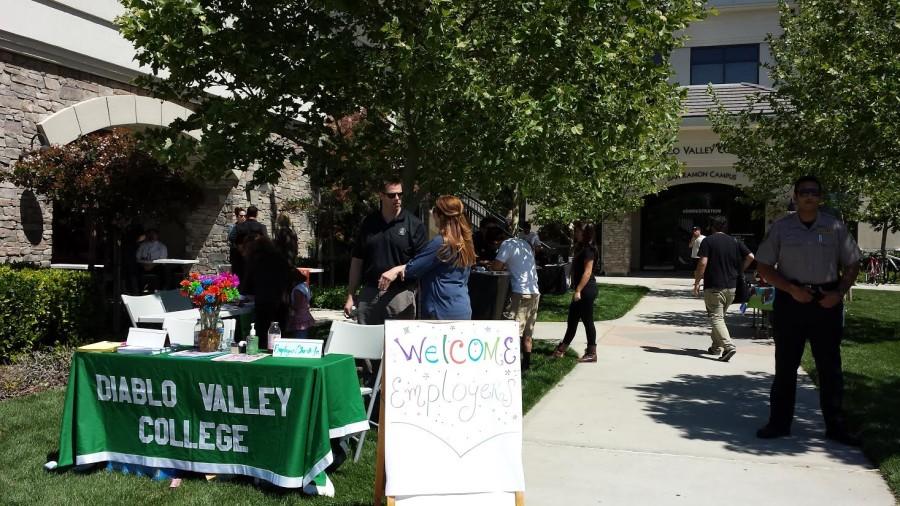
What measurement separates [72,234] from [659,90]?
489 inches

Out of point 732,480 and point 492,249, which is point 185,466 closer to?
point 732,480

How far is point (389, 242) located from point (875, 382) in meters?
5.63

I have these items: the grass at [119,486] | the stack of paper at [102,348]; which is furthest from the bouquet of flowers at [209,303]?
the grass at [119,486]

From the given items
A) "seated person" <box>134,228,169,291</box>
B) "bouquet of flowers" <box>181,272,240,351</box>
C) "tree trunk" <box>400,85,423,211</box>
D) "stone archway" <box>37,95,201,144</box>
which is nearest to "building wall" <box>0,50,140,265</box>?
"stone archway" <box>37,95,201,144</box>

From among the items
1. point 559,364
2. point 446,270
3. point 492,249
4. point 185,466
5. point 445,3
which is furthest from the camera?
point 492,249

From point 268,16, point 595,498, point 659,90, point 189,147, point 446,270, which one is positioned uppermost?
point 268,16

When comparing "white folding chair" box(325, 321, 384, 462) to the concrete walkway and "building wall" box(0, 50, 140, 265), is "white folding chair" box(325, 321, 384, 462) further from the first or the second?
"building wall" box(0, 50, 140, 265)

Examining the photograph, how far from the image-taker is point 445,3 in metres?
7.41

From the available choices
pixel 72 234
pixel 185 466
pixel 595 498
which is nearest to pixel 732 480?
pixel 595 498

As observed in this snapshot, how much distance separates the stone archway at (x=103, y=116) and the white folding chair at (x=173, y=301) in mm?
3577

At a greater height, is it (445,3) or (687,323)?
(445,3)

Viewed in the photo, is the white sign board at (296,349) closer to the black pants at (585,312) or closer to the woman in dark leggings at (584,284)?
the woman in dark leggings at (584,284)

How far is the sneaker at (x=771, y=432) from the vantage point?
6.33 meters

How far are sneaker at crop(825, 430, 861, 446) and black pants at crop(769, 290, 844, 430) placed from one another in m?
0.04
